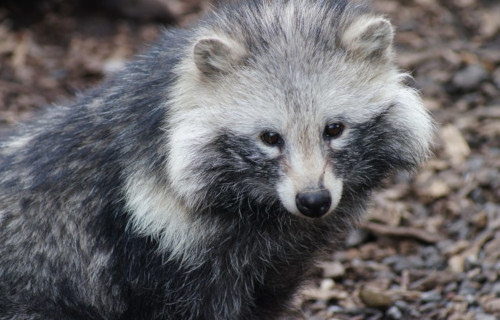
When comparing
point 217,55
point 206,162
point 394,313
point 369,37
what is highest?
point 369,37

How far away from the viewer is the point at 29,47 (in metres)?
10.4

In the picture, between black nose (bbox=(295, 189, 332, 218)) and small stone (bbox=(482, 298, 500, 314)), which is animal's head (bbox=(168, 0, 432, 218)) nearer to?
black nose (bbox=(295, 189, 332, 218))

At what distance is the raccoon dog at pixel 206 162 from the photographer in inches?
206

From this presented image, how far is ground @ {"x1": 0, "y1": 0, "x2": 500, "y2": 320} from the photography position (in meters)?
7.17

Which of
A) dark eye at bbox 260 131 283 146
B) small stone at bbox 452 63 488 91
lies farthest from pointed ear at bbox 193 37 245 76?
small stone at bbox 452 63 488 91

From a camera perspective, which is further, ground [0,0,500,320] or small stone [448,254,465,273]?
small stone [448,254,465,273]

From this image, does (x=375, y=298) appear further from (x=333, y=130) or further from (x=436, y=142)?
(x=436, y=142)

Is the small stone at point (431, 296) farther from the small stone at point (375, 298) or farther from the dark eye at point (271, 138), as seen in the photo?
the dark eye at point (271, 138)

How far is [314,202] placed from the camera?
4941mm

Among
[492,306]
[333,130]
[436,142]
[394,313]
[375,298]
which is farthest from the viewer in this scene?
[436,142]

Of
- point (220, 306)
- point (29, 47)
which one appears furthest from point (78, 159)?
point (29, 47)

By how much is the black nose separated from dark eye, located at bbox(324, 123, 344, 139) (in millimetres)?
416

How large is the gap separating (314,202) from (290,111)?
592 millimetres

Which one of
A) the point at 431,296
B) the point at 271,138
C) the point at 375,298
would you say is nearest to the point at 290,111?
the point at 271,138
